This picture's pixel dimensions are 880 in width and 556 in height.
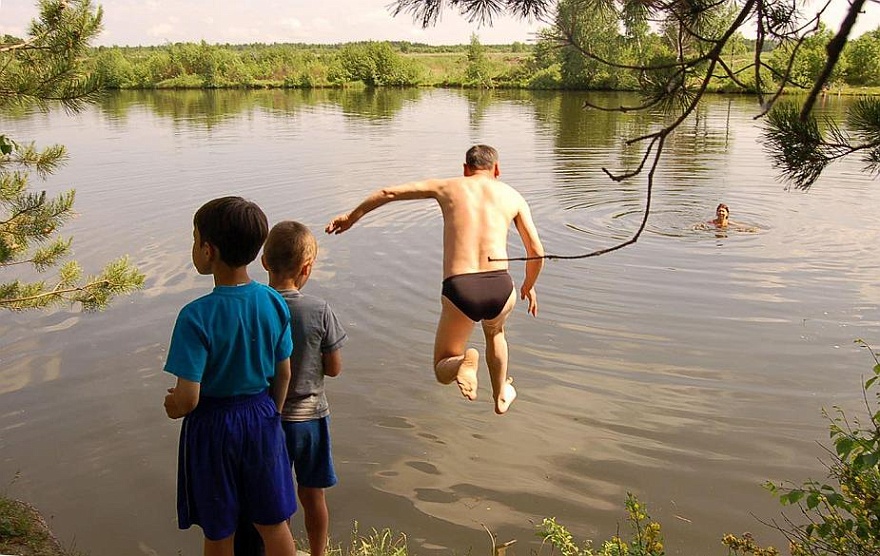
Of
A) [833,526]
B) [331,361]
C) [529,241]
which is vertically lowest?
[833,526]

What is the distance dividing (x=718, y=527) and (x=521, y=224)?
6.91ft

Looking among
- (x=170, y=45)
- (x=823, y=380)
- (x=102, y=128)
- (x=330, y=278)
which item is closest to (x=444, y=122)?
(x=102, y=128)

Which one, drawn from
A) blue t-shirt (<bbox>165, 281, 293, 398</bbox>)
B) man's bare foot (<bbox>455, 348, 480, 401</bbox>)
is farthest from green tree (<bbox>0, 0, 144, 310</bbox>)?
man's bare foot (<bbox>455, 348, 480, 401</bbox>)

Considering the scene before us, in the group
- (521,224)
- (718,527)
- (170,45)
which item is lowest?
(718,527)

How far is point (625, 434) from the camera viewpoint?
17.6 feet

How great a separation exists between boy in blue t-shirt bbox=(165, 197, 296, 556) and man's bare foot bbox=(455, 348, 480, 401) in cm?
121

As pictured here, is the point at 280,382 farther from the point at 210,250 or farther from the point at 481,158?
the point at 481,158

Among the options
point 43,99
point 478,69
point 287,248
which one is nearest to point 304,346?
point 287,248

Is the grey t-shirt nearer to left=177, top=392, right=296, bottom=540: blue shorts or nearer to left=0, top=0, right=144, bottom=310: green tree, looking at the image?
left=177, top=392, right=296, bottom=540: blue shorts

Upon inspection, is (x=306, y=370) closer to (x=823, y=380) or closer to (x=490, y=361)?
(x=490, y=361)

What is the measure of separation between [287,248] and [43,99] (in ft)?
8.52

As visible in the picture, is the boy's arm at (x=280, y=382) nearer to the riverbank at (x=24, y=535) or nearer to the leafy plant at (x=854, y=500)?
the leafy plant at (x=854, y=500)

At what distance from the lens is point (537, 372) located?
20.9ft

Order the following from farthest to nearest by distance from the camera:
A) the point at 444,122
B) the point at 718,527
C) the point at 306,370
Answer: the point at 444,122
the point at 718,527
the point at 306,370
